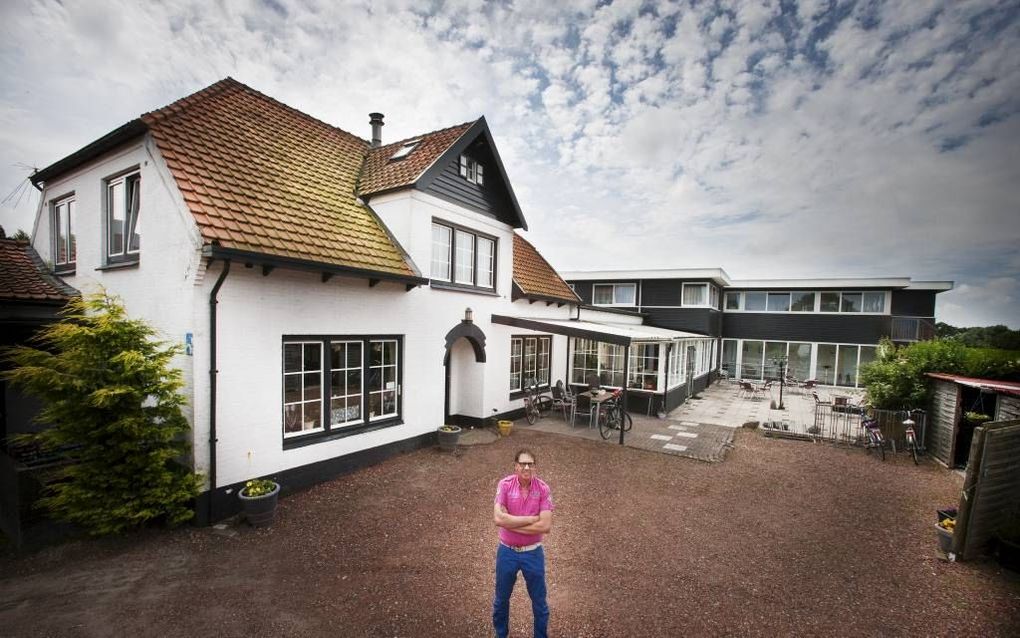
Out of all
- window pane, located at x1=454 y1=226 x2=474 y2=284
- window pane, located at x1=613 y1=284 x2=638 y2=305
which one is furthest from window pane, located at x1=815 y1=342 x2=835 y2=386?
window pane, located at x1=454 y1=226 x2=474 y2=284

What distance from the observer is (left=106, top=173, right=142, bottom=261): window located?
6832mm

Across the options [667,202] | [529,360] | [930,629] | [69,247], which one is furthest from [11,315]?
[667,202]

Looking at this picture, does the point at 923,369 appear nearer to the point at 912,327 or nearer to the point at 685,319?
the point at 685,319

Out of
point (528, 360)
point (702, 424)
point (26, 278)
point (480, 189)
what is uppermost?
point (480, 189)

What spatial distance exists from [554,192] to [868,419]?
1581 cm

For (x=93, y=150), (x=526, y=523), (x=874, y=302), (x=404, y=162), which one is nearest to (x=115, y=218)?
(x=93, y=150)

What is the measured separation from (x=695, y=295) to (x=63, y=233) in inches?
900

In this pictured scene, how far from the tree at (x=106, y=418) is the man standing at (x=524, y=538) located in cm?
462

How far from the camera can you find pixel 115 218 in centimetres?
732

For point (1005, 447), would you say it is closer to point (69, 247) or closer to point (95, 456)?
point (95, 456)

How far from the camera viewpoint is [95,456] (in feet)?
16.5

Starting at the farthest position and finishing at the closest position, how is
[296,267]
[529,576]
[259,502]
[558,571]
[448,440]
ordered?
[448,440] < [296,267] < [259,502] < [558,571] < [529,576]

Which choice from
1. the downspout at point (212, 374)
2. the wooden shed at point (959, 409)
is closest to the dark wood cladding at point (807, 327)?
the wooden shed at point (959, 409)

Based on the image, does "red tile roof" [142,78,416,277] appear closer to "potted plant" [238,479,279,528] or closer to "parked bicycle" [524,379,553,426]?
"potted plant" [238,479,279,528]
